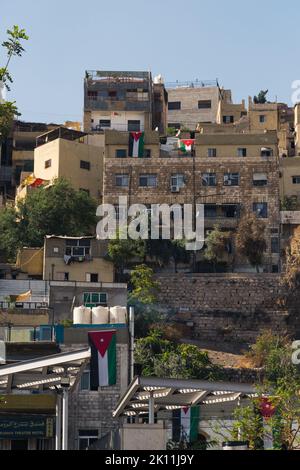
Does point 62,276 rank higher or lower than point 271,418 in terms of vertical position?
higher

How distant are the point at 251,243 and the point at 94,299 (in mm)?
13353

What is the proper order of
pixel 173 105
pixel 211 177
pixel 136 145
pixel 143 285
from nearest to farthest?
pixel 143 285, pixel 211 177, pixel 136 145, pixel 173 105

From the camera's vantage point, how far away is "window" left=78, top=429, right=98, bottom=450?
46375 millimetres

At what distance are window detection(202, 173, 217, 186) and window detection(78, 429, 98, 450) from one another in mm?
29508

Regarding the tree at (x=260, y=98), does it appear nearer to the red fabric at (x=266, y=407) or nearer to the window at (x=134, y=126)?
the window at (x=134, y=126)

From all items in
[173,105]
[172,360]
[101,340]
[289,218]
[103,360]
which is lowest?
[172,360]

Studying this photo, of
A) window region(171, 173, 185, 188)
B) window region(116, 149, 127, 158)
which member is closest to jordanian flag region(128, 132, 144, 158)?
window region(116, 149, 127, 158)

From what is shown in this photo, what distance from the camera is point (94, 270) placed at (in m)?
68.1

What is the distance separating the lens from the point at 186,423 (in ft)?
163

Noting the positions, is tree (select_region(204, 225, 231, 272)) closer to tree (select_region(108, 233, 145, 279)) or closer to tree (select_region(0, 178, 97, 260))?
tree (select_region(108, 233, 145, 279))

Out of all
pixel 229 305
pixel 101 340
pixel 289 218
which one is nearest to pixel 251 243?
pixel 289 218

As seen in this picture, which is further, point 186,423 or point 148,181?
point 148,181

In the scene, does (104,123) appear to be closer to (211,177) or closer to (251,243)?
(211,177)
